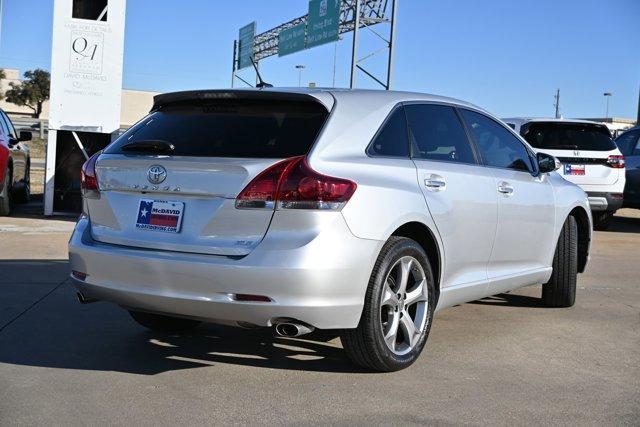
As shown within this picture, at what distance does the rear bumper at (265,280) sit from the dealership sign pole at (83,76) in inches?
331

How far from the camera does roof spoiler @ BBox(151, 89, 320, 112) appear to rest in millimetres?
4406

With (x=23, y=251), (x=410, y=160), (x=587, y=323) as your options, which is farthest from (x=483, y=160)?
(x=23, y=251)

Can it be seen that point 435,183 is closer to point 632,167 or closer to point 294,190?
point 294,190

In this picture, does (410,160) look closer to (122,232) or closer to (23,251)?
(122,232)

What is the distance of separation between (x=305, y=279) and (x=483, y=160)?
6.91 feet

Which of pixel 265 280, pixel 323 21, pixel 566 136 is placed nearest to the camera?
pixel 265 280

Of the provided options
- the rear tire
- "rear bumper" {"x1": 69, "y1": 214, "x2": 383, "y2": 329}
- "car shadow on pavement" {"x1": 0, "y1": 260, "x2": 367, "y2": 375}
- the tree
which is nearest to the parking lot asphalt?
"car shadow on pavement" {"x1": 0, "y1": 260, "x2": 367, "y2": 375}

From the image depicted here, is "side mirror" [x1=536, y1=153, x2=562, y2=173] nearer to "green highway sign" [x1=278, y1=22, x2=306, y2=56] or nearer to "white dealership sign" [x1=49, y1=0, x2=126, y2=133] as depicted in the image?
"white dealership sign" [x1=49, y1=0, x2=126, y2=133]

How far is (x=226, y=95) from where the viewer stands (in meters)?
4.55

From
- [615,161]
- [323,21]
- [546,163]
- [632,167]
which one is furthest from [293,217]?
[323,21]

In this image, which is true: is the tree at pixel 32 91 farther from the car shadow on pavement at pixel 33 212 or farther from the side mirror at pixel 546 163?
the side mirror at pixel 546 163

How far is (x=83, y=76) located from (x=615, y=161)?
8221 millimetres

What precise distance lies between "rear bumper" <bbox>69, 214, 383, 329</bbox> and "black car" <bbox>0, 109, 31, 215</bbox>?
25.0ft

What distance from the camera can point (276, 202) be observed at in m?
3.98
